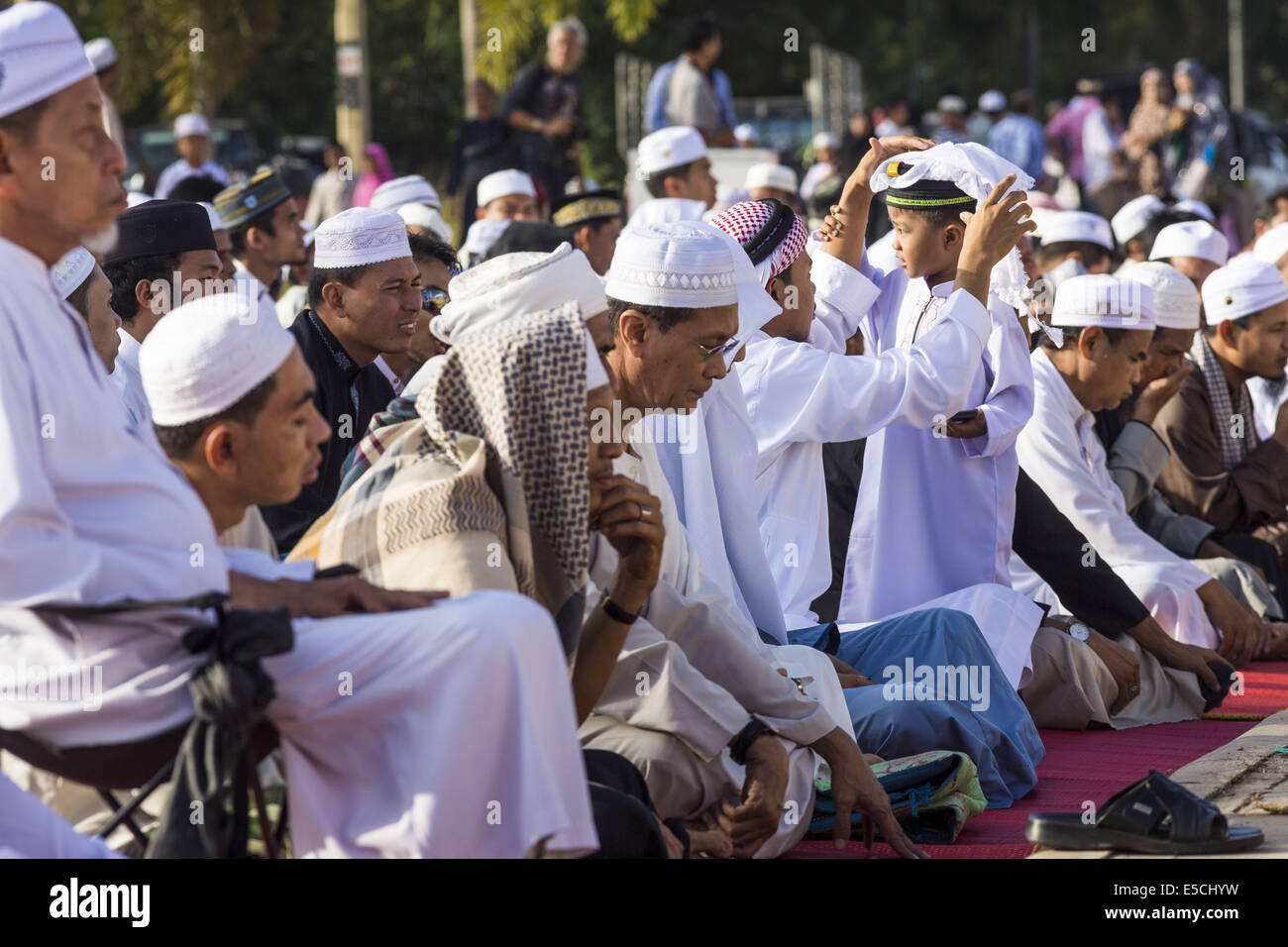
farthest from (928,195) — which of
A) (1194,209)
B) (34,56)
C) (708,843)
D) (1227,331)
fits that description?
(1194,209)

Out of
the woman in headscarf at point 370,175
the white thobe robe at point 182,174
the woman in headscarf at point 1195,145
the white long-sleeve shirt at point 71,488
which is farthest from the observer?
the woman in headscarf at point 1195,145

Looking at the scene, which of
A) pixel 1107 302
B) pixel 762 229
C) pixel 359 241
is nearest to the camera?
pixel 762 229

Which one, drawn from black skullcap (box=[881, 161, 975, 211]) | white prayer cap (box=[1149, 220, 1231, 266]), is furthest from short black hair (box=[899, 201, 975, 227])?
white prayer cap (box=[1149, 220, 1231, 266])

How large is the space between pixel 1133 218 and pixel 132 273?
692 centimetres

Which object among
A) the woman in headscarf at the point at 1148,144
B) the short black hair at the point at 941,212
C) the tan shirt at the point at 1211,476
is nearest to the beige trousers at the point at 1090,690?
the short black hair at the point at 941,212

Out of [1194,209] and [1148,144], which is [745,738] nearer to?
[1194,209]

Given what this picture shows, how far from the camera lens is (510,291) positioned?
3.57 metres

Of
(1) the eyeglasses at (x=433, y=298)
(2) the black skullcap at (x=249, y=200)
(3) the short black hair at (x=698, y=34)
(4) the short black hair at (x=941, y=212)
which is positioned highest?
(3) the short black hair at (x=698, y=34)

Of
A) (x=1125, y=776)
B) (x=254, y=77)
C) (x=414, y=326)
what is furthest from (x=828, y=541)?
(x=254, y=77)

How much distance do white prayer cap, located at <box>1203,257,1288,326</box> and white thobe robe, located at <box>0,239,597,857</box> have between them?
17.9ft

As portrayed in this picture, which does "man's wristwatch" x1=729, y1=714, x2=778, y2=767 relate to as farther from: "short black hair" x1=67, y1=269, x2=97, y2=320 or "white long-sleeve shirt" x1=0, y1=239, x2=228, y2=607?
"short black hair" x1=67, y1=269, x2=97, y2=320

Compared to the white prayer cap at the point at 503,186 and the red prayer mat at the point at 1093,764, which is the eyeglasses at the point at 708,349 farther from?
the white prayer cap at the point at 503,186

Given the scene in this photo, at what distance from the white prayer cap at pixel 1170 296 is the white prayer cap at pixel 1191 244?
1993 mm

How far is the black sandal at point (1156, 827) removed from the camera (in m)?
3.40
